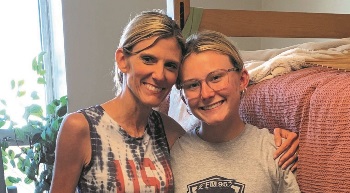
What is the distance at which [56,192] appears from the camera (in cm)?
99

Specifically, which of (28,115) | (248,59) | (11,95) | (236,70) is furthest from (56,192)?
(11,95)

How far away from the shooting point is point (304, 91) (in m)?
0.87

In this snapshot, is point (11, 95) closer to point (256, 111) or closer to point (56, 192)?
point (56, 192)

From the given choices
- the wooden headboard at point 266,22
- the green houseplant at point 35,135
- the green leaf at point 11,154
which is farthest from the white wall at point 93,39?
the wooden headboard at point 266,22

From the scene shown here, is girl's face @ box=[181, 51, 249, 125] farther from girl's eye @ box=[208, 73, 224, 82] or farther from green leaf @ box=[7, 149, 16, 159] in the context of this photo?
green leaf @ box=[7, 149, 16, 159]

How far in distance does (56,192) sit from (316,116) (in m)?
0.60

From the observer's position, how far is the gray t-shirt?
913 millimetres

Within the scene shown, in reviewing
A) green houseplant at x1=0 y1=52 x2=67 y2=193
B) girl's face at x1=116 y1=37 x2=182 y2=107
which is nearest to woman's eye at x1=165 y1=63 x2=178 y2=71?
girl's face at x1=116 y1=37 x2=182 y2=107

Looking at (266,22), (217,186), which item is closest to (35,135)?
(266,22)

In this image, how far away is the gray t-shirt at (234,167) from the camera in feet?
2.99

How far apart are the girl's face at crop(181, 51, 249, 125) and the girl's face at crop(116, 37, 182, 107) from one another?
0.03m

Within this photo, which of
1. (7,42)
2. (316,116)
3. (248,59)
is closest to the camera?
(316,116)

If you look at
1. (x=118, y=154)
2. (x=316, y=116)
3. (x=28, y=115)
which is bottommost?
(x=28, y=115)

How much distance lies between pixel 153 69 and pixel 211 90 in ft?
0.46
